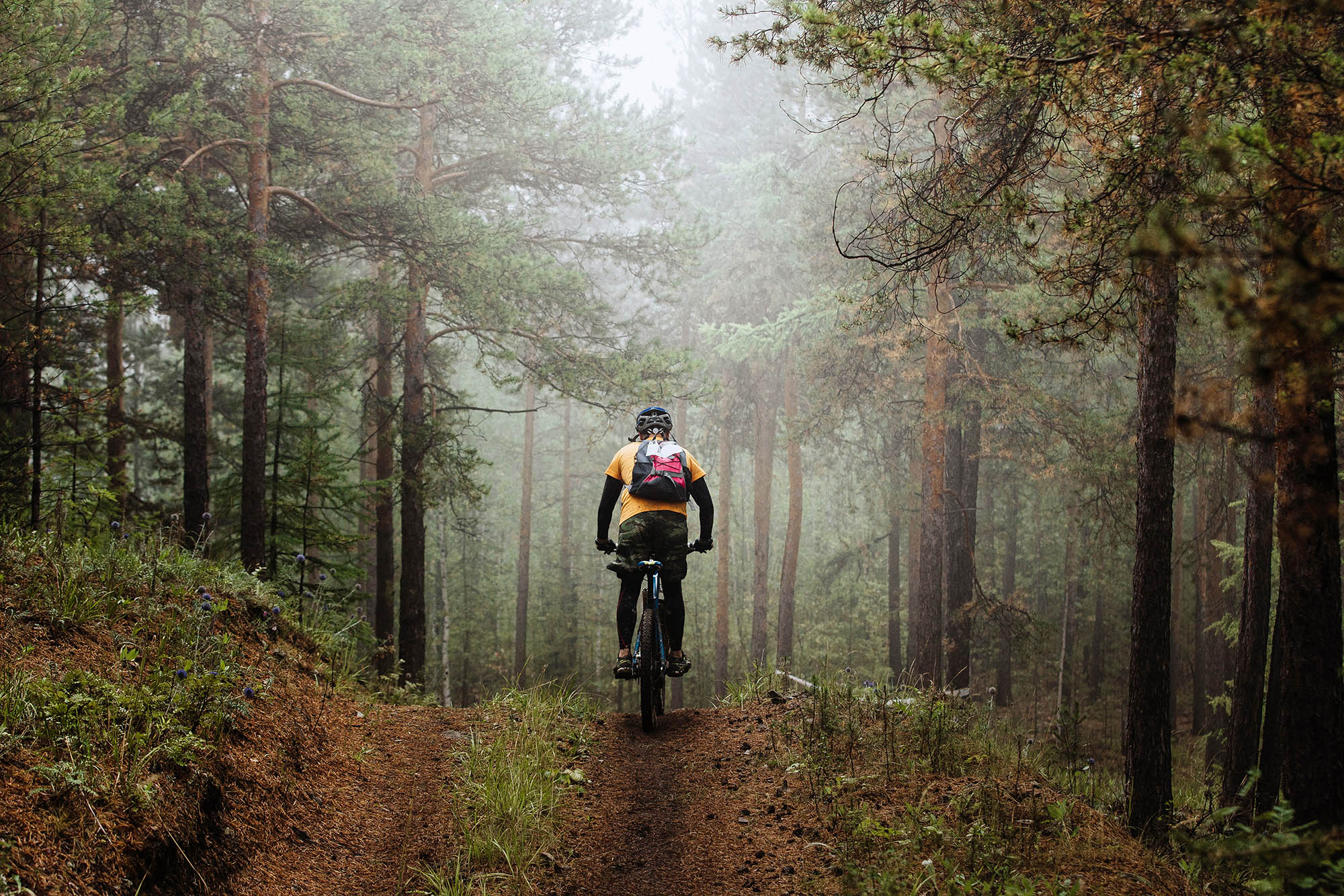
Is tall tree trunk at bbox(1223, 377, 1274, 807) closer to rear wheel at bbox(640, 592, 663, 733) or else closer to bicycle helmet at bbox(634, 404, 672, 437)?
bicycle helmet at bbox(634, 404, 672, 437)

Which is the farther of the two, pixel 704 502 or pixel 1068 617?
pixel 1068 617

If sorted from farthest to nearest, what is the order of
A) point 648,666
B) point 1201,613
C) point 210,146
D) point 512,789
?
point 1201,613
point 210,146
point 648,666
point 512,789

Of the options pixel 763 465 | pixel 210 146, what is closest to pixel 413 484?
pixel 210 146

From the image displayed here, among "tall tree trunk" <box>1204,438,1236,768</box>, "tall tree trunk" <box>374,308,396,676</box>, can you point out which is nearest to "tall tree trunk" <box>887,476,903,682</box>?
"tall tree trunk" <box>1204,438,1236,768</box>

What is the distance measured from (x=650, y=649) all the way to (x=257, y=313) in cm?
804

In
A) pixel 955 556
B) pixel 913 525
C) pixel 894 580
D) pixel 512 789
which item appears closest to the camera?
pixel 512 789

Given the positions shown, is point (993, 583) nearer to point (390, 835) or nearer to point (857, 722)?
point (857, 722)

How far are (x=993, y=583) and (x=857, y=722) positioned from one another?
83.2 feet

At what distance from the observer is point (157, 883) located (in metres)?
3.31

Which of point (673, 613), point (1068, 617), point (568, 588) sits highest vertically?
point (673, 613)

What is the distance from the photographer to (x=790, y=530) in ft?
72.1

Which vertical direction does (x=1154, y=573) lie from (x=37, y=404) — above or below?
below

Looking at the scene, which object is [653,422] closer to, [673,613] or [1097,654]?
[673,613]

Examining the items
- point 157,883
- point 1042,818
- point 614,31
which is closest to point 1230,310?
point 1042,818
